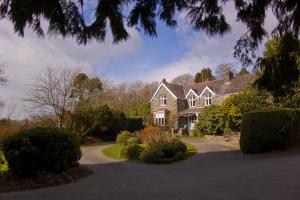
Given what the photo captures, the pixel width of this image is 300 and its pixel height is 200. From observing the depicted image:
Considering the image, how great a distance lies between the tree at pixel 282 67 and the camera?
6211mm

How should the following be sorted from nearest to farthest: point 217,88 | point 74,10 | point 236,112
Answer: point 74,10, point 236,112, point 217,88

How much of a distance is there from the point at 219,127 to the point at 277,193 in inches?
1016

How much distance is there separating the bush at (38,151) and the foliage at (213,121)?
2216 centimetres

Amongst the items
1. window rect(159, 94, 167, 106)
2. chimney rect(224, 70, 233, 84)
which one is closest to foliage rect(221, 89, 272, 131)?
chimney rect(224, 70, 233, 84)

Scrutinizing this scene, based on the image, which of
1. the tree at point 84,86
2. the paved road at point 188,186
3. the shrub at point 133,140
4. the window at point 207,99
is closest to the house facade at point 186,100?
the window at point 207,99

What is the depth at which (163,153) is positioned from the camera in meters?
20.3

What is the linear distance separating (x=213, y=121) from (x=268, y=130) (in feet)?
48.6

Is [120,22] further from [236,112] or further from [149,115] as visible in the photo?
[149,115]

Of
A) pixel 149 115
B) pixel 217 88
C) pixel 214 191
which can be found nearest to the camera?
pixel 214 191

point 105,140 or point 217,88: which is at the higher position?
point 217,88

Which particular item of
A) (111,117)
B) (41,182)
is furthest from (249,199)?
(111,117)

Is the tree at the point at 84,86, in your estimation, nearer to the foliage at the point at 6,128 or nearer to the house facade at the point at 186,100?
the foliage at the point at 6,128

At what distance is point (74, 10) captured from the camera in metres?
4.79

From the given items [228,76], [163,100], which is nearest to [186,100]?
[163,100]
